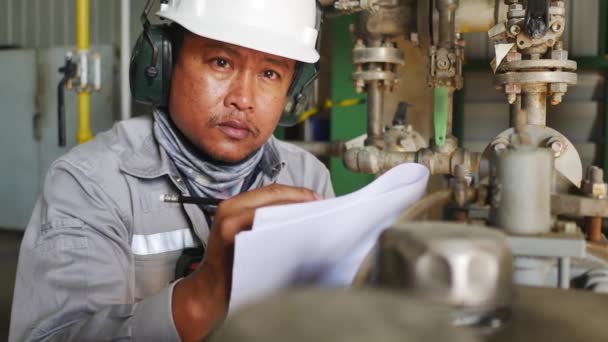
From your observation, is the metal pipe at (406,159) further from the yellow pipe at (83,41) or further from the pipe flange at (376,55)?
the yellow pipe at (83,41)

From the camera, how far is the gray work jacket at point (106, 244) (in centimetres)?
89

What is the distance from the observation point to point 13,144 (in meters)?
4.55

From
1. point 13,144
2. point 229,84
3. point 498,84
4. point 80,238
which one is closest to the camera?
point 80,238

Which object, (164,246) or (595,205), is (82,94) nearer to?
(164,246)

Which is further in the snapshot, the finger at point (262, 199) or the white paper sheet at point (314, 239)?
the finger at point (262, 199)

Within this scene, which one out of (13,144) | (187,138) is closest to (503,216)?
(187,138)

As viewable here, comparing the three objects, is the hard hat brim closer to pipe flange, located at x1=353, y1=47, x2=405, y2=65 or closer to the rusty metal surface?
pipe flange, located at x1=353, y1=47, x2=405, y2=65

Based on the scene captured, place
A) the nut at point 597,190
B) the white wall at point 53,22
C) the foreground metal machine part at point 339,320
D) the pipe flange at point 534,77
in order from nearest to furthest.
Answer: the foreground metal machine part at point 339,320
the nut at point 597,190
the pipe flange at point 534,77
the white wall at point 53,22

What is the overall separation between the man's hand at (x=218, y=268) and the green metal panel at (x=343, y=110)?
2037 millimetres

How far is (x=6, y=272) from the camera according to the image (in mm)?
3586

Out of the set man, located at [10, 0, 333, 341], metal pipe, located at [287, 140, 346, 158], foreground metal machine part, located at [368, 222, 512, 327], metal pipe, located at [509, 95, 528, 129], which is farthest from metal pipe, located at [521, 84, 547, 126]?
metal pipe, located at [287, 140, 346, 158]

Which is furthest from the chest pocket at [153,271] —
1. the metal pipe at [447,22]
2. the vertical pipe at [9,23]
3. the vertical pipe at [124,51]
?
the vertical pipe at [9,23]

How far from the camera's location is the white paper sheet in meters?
0.52

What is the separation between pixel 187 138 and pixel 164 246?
22 cm
